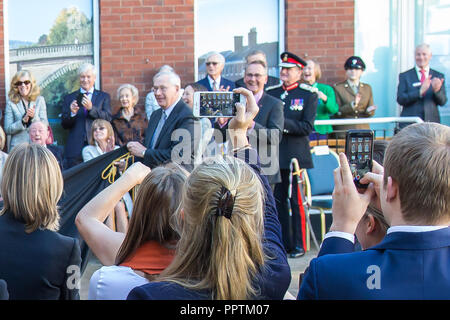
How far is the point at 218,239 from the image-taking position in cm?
224

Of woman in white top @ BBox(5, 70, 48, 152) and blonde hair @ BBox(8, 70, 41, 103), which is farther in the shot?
blonde hair @ BBox(8, 70, 41, 103)

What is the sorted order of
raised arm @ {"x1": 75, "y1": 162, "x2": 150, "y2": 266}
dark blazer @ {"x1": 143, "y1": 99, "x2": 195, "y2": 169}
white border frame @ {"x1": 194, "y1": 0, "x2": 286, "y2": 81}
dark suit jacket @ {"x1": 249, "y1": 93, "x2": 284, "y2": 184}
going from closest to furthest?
1. raised arm @ {"x1": 75, "y1": 162, "x2": 150, "y2": 266}
2. dark blazer @ {"x1": 143, "y1": 99, "x2": 195, "y2": 169}
3. dark suit jacket @ {"x1": 249, "y1": 93, "x2": 284, "y2": 184}
4. white border frame @ {"x1": 194, "y1": 0, "x2": 286, "y2": 81}

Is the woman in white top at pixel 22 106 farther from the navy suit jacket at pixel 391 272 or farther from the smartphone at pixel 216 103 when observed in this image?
the navy suit jacket at pixel 391 272

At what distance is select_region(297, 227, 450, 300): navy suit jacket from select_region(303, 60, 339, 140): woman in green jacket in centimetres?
653

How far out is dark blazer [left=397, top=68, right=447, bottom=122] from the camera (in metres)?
8.62

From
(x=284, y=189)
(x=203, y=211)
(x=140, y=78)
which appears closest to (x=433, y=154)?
(x=203, y=211)

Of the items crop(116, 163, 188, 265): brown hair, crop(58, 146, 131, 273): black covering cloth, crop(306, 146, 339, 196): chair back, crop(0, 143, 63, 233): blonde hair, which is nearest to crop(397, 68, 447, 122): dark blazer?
crop(306, 146, 339, 196): chair back

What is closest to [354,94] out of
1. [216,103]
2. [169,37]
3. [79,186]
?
[169,37]

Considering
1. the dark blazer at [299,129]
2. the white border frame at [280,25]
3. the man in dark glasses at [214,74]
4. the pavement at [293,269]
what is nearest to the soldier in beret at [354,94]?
the white border frame at [280,25]

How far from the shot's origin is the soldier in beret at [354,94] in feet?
28.7

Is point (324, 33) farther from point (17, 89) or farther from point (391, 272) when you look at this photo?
point (391, 272)

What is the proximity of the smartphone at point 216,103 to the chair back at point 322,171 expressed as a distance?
3.17 metres

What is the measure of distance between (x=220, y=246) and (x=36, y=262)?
135cm

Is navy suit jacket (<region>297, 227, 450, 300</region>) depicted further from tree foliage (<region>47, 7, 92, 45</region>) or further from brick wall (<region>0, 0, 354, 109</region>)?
tree foliage (<region>47, 7, 92, 45</region>)
